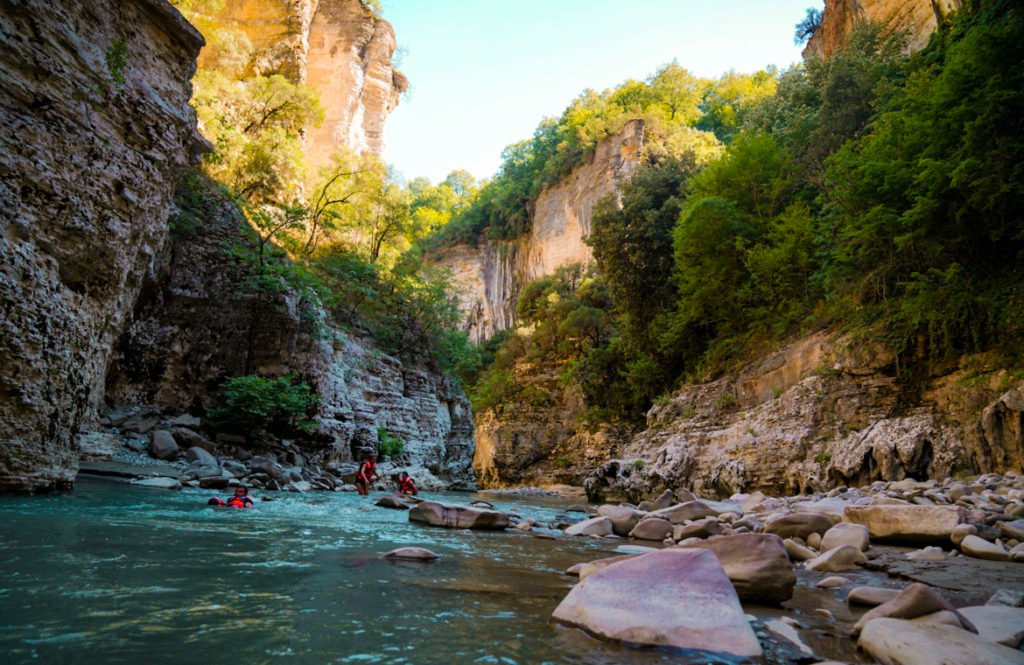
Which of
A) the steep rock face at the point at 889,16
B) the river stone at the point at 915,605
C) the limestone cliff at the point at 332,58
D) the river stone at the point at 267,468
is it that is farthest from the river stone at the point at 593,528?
the limestone cliff at the point at 332,58

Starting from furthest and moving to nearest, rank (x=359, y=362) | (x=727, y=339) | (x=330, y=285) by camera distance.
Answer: (x=330, y=285)
(x=359, y=362)
(x=727, y=339)

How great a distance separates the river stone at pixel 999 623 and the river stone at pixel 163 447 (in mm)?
15911

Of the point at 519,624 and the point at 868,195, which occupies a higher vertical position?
the point at 868,195

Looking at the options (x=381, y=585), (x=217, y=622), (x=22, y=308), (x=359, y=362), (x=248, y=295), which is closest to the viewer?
(x=217, y=622)

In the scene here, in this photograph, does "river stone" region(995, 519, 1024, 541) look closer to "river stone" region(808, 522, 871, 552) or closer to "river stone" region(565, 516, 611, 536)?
"river stone" region(808, 522, 871, 552)

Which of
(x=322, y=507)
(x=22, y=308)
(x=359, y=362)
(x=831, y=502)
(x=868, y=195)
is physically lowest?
(x=322, y=507)

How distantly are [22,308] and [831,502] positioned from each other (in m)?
10.1

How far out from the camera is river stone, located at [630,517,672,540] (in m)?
6.22

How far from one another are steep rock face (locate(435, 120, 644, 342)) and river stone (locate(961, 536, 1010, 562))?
90.2 feet

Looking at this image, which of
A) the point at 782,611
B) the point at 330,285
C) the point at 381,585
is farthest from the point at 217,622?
the point at 330,285

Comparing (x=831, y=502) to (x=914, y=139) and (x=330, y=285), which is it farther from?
(x=330, y=285)

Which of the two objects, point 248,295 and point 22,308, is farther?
point 248,295

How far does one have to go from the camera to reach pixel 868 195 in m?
10.9

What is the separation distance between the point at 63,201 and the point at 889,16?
27.2 m
